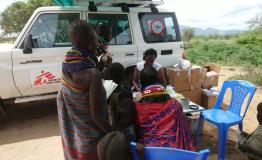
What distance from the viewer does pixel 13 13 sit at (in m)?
18.4

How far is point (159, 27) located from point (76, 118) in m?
3.79

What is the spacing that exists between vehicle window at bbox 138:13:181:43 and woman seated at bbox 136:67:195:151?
116 inches

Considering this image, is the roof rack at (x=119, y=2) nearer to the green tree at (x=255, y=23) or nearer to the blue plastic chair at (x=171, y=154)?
the blue plastic chair at (x=171, y=154)

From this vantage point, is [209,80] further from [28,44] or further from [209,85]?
[28,44]

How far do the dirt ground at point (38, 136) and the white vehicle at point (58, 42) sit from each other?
592 millimetres

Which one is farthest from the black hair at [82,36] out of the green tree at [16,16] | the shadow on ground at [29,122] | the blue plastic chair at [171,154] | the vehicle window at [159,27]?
the green tree at [16,16]

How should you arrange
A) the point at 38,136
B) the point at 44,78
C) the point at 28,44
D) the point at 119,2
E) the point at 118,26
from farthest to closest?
the point at 118,26, the point at 119,2, the point at 44,78, the point at 38,136, the point at 28,44

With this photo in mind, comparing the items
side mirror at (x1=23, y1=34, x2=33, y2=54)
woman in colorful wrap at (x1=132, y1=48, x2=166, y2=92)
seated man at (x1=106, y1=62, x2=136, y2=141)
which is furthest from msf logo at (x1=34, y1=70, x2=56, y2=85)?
seated man at (x1=106, y1=62, x2=136, y2=141)

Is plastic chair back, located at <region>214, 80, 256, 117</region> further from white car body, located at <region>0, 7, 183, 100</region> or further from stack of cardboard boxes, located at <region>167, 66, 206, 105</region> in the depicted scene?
white car body, located at <region>0, 7, 183, 100</region>

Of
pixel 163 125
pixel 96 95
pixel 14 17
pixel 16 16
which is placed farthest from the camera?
pixel 14 17

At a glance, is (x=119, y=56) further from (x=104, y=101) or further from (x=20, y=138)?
(x=104, y=101)

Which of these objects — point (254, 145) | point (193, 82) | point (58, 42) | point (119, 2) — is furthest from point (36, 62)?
point (254, 145)

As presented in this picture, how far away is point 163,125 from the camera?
205 centimetres

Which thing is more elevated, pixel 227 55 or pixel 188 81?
pixel 188 81
